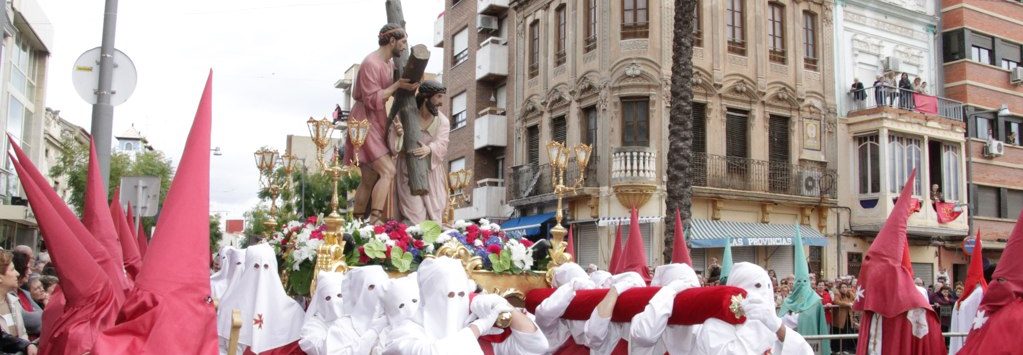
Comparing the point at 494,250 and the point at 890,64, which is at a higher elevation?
the point at 890,64

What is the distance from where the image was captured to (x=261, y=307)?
24.0ft

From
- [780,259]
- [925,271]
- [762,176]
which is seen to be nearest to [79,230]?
[762,176]

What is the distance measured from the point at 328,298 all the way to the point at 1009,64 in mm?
31517

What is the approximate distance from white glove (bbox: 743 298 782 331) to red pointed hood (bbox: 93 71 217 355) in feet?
11.4

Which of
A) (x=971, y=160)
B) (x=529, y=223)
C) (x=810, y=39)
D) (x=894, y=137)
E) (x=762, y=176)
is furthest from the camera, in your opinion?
(x=971, y=160)

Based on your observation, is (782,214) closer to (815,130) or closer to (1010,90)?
(815,130)

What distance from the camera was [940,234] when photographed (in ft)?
92.6

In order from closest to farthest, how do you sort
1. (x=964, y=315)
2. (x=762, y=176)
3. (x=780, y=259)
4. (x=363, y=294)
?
(x=363, y=294)
(x=964, y=315)
(x=762, y=176)
(x=780, y=259)

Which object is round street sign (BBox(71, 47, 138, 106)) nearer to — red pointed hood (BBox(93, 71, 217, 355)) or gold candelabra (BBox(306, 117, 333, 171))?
gold candelabra (BBox(306, 117, 333, 171))

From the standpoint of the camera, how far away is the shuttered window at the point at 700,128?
25.7m

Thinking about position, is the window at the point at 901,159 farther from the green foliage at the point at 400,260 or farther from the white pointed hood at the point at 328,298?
the white pointed hood at the point at 328,298

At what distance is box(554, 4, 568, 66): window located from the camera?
1092 inches

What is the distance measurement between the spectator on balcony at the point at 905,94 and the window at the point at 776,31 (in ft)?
13.2

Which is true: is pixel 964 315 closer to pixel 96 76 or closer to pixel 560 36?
pixel 96 76
